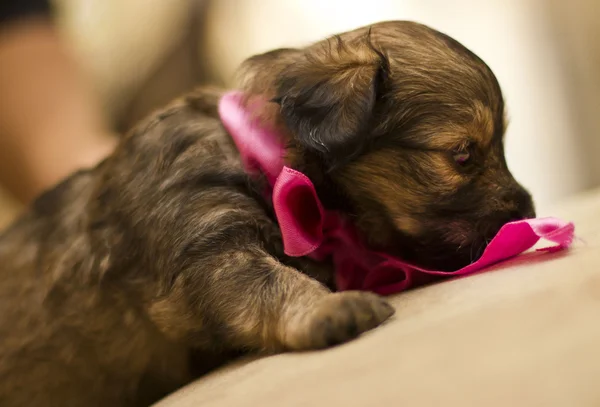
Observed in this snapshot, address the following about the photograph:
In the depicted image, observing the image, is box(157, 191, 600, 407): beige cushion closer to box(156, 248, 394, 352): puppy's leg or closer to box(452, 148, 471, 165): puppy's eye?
box(156, 248, 394, 352): puppy's leg

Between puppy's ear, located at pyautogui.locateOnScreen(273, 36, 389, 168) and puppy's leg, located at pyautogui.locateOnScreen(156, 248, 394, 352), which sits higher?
puppy's ear, located at pyautogui.locateOnScreen(273, 36, 389, 168)

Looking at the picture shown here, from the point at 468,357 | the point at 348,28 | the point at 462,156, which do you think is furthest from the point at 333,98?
the point at 348,28

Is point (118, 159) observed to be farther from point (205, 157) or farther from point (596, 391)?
point (596, 391)

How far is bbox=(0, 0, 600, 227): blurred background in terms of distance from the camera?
3.80 meters

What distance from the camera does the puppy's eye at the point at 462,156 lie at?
1.56 m

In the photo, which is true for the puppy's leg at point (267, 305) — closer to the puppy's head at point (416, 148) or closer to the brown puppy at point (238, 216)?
the brown puppy at point (238, 216)

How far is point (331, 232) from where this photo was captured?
161cm

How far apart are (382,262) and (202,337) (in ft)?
1.50

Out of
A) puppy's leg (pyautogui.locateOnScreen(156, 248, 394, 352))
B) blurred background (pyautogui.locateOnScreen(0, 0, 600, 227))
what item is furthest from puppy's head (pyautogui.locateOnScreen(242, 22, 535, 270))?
blurred background (pyautogui.locateOnScreen(0, 0, 600, 227))

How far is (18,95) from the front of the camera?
357 centimetres

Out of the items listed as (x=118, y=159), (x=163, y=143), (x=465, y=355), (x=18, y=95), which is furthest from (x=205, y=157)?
(x=18, y=95)

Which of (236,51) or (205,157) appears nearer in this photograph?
(205,157)

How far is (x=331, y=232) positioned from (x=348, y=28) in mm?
2432

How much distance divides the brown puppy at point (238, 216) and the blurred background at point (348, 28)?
85.9 inches
